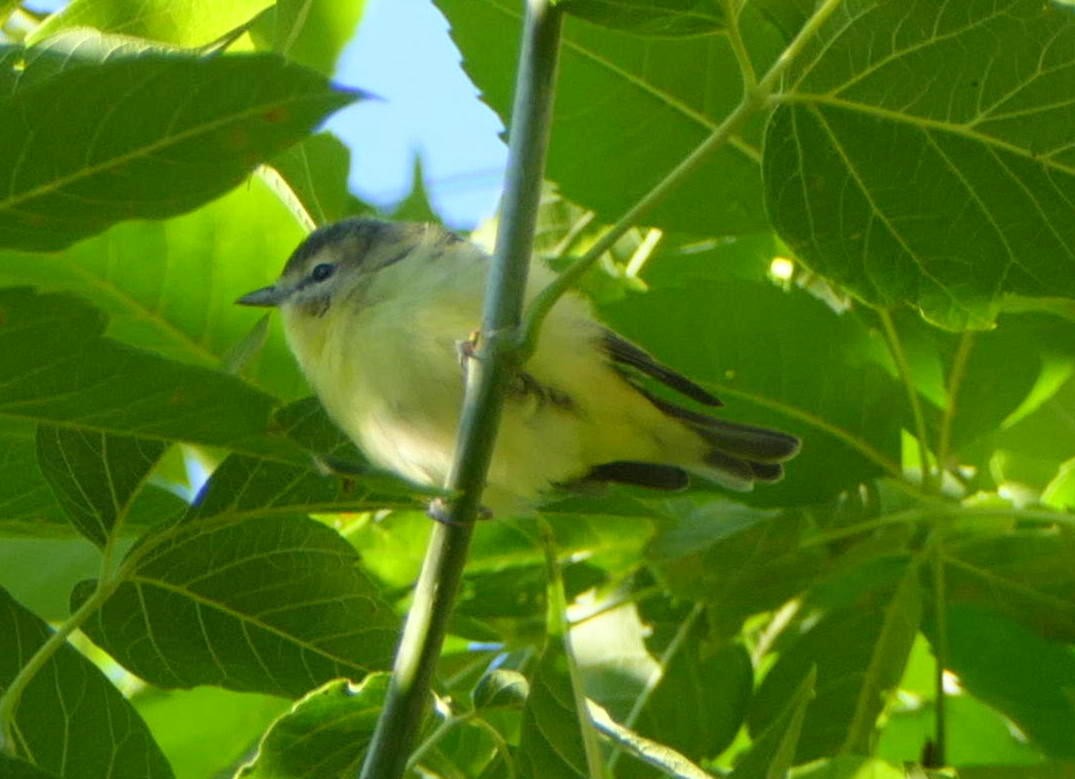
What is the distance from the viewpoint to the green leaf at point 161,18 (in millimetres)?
2098

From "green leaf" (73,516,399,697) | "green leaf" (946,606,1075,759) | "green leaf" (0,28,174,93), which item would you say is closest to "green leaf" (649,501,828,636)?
"green leaf" (946,606,1075,759)

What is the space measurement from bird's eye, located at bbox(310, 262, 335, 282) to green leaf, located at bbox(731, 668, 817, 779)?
4.93ft

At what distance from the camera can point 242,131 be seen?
131cm

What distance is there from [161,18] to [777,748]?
1.32 metres

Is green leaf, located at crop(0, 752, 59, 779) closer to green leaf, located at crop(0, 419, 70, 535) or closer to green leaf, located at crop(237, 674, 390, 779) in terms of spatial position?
green leaf, located at crop(237, 674, 390, 779)

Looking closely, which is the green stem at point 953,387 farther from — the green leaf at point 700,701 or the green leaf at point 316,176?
the green leaf at point 316,176

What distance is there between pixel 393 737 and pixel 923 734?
1.63 meters

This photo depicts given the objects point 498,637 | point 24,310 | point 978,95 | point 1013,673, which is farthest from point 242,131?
point 1013,673

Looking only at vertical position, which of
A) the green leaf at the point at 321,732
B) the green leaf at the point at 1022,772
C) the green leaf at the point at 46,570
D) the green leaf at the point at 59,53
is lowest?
the green leaf at the point at 1022,772

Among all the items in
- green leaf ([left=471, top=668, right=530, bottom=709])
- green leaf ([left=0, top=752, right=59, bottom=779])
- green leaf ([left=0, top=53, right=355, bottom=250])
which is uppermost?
green leaf ([left=0, top=53, right=355, bottom=250])

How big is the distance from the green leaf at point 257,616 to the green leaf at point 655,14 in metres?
0.75

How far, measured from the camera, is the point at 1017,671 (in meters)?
2.58

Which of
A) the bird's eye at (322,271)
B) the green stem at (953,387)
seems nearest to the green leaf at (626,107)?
the green stem at (953,387)

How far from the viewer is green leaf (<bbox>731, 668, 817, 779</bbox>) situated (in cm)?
157
